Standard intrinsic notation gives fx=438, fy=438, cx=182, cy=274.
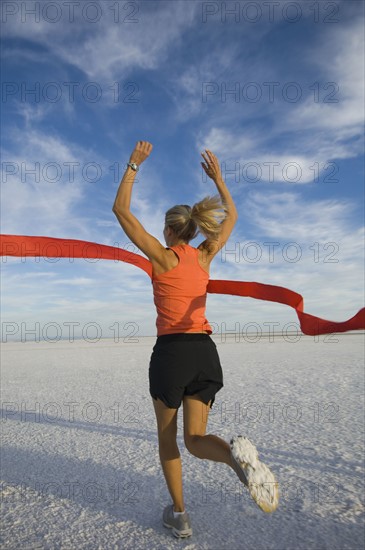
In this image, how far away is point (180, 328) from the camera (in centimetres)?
255

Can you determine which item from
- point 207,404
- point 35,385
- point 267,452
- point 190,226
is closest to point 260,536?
point 207,404

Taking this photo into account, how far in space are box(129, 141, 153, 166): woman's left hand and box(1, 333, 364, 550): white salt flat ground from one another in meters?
2.22

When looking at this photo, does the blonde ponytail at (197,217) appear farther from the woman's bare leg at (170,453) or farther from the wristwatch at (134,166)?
the woman's bare leg at (170,453)

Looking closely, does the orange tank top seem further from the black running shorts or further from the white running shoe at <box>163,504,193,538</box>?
the white running shoe at <box>163,504,193,538</box>

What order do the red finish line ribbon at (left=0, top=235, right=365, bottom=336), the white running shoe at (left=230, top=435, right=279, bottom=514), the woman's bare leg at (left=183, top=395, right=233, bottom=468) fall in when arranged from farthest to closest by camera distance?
the woman's bare leg at (left=183, top=395, right=233, bottom=468)
the red finish line ribbon at (left=0, top=235, right=365, bottom=336)
the white running shoe at (left=230, top=435, right=279, bottom=514)

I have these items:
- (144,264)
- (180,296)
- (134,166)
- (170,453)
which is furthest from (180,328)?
(134,166)

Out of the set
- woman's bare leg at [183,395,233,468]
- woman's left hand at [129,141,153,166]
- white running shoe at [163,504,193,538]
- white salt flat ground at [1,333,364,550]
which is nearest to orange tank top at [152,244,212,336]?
woman's bare leg at [183,395,233,468]

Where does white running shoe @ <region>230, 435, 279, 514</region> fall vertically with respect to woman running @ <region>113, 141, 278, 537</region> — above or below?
below

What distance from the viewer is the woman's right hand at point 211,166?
9.97 feet

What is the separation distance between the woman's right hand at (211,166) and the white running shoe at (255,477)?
176cm

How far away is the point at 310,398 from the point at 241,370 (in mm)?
4228

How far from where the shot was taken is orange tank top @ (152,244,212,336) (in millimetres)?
2570

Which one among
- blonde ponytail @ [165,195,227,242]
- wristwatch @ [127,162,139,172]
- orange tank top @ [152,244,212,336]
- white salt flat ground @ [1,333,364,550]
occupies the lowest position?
white salt flat ground @ [1,333,364,550]

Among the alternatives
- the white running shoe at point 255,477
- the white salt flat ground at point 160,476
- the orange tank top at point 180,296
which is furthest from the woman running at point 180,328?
the white salt flat ground at point 160,476
